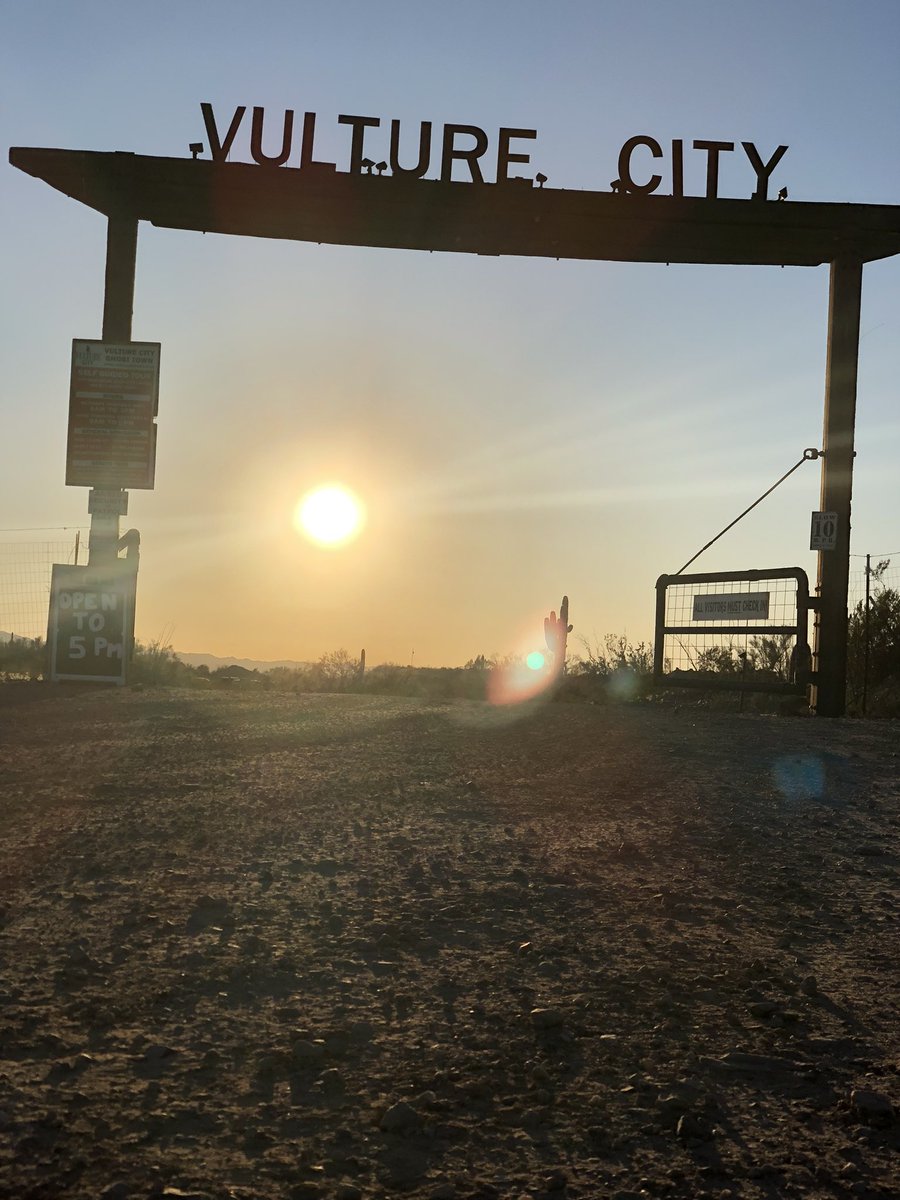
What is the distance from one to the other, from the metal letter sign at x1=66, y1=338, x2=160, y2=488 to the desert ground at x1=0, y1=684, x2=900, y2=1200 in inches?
335

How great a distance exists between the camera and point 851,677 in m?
17.7

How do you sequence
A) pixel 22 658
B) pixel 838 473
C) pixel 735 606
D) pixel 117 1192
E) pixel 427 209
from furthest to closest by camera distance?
pixel 22 658 → pixel 427 209 → pixel 838 473 → pixel 735 606 → pixel 117 1192

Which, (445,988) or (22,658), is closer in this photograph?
(445,988)

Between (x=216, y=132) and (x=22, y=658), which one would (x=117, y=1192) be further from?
(x=22, y=658)

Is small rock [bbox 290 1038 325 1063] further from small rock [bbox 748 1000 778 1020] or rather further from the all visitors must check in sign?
the all visitors must check in sign

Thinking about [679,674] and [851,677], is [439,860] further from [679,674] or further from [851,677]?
[851,677]

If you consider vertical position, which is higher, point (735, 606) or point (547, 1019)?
→ point (735, 606)

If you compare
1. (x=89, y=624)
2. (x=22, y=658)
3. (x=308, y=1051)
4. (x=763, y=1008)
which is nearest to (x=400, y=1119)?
(x=308, y=1051)

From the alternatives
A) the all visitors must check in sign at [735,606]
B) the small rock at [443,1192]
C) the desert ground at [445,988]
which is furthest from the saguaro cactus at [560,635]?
the small rock at [443,1192]

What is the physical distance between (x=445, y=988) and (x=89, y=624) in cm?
1163

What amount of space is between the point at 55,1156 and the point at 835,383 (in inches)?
555

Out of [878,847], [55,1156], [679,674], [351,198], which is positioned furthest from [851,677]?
[55,1156]

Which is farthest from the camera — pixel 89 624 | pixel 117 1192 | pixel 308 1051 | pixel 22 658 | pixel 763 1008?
pixel 22 658

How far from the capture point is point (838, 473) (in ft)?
47.1
